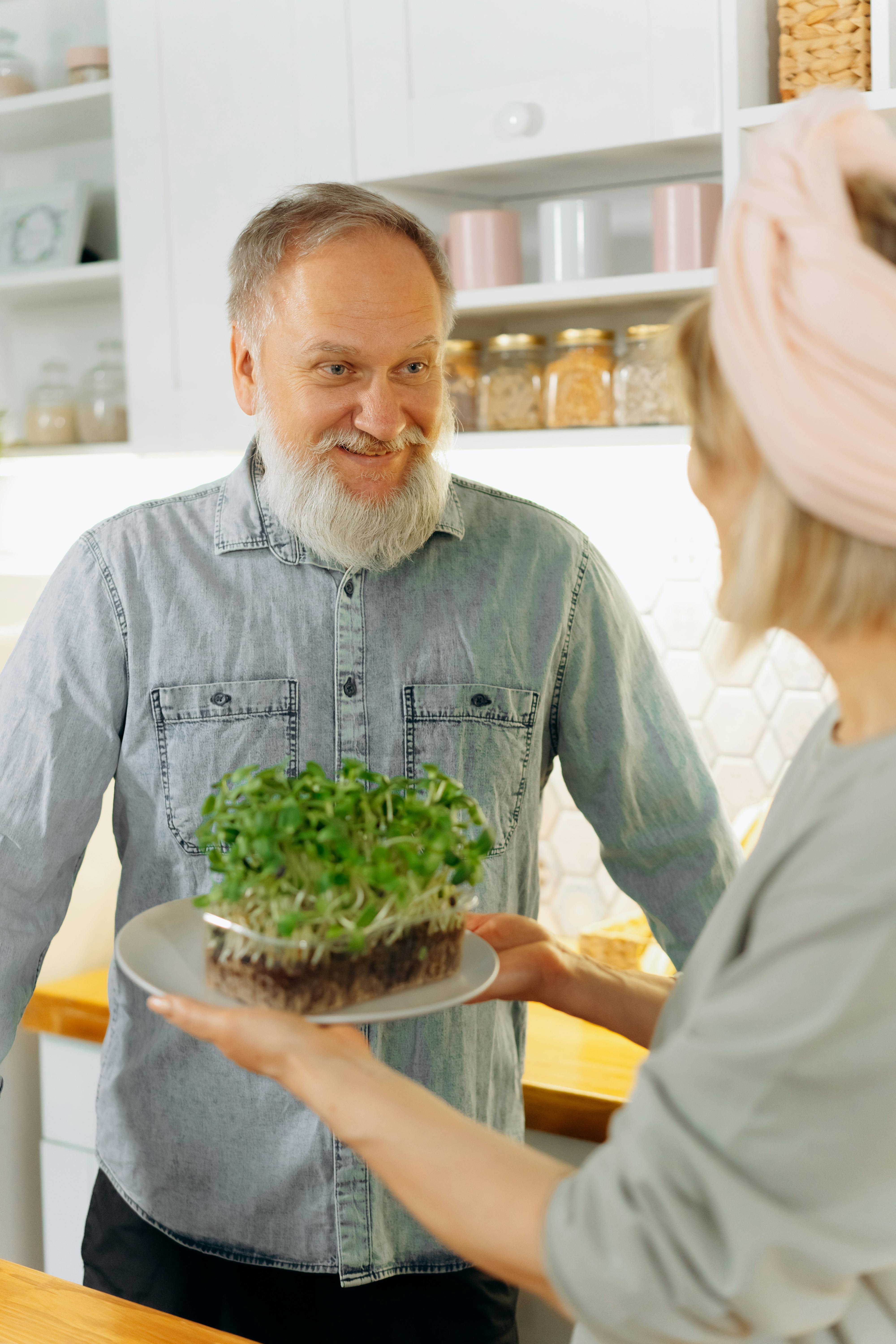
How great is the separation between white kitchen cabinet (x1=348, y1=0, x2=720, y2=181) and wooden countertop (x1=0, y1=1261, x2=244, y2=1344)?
52.1 inches

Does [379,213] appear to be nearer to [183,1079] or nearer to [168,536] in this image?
[168,536]

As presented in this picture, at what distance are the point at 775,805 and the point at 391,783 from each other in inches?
10.0

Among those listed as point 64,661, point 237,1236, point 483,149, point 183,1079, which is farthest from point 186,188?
point 237,1236

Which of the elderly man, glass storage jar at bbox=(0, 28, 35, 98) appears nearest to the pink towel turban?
the elderly man

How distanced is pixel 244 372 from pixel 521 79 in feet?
1.99

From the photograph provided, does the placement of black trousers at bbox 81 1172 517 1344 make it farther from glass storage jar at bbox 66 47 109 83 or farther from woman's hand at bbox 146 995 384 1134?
glass storage jar at bbox 66 47 109 83

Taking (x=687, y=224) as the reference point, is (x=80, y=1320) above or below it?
below

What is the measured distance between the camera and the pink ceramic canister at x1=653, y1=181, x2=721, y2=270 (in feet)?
5.12

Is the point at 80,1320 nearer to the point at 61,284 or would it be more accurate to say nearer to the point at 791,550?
the point at 791,550

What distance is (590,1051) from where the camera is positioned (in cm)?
161

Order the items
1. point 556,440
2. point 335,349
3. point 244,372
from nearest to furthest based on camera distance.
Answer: point 335,349 → point 244,372 → point 556,440

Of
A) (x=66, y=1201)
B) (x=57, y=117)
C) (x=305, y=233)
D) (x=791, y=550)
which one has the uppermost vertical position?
(x=57, y=117)

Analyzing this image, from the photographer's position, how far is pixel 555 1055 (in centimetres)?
160

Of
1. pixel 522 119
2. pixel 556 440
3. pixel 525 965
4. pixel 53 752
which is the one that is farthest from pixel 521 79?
pixel 525 965
